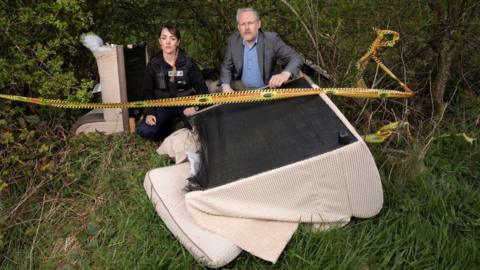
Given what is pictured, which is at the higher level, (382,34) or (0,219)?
(382,34)

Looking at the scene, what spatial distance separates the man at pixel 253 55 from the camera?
10.7 ft

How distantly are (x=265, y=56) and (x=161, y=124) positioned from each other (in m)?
1.02

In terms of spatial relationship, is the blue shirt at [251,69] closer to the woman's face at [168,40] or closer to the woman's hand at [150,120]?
the woman's face at [168,40]

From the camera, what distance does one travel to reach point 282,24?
4.09 m

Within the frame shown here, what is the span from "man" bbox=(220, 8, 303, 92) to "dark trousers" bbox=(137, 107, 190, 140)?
44cm

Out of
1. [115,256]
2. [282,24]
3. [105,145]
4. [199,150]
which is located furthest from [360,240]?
[282,24]

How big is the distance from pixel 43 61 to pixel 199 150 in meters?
1.42

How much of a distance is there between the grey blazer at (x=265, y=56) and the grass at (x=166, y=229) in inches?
35.2

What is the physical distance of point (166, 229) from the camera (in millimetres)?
2594

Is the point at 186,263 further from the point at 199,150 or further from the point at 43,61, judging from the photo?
the point at 43,61

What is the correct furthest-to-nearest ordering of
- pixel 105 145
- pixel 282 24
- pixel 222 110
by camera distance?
pixel 282 24
pixel 105 145
pixel 222 110

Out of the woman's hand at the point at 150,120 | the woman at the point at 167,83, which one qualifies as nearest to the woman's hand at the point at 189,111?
the woman at the point at 167,83

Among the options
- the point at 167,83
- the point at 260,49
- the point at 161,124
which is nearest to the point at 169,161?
the point at 161,124

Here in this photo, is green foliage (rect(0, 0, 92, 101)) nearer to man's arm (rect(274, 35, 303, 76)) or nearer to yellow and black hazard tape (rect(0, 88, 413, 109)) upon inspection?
yellow and black hazard tape (rect(0, 88, 413, 109))
